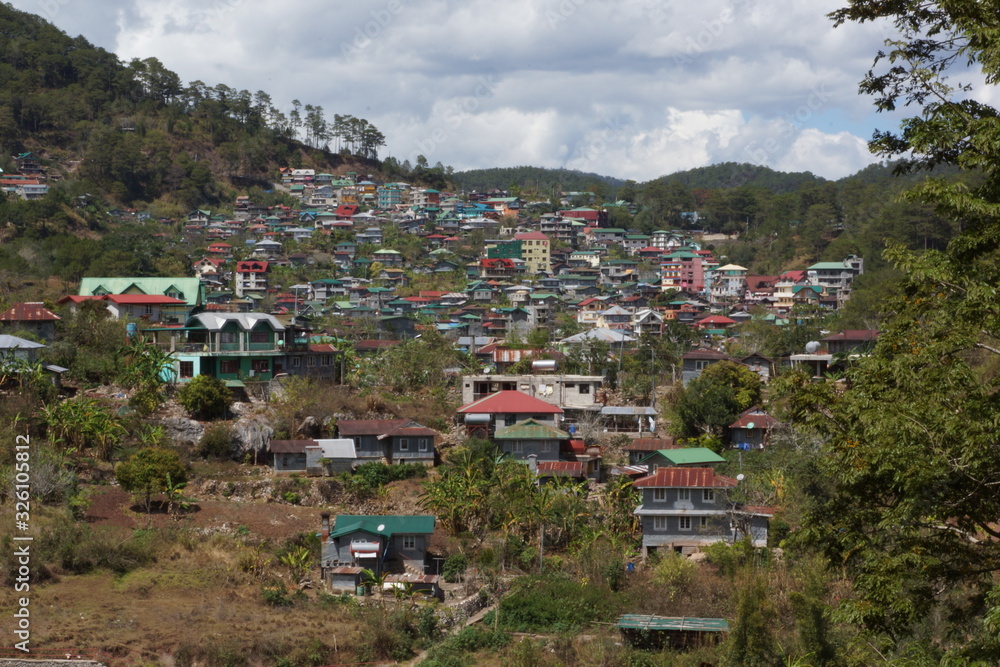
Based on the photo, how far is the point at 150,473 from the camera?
24.5 metres

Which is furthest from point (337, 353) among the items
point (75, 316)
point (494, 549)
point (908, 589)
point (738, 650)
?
point (908, 589)

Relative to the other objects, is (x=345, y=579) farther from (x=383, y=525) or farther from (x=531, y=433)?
(x=531, y=433)

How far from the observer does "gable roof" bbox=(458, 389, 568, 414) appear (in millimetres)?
31391

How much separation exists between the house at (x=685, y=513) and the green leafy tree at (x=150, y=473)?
1152 cm

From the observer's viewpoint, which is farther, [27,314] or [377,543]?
[27,314]

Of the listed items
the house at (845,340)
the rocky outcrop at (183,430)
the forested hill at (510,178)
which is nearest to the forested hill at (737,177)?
the forested hill at (510,178)

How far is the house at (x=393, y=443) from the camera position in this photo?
96.4 ft

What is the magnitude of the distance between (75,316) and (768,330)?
1228 inches

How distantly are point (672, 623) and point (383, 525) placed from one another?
7173 mm

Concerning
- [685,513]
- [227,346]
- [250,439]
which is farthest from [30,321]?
[685,513]

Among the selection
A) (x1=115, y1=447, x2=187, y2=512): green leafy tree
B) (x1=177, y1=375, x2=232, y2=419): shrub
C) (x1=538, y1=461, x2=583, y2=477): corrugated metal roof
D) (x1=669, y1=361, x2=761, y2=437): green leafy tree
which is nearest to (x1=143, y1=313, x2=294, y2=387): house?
(x1=177, y1=375, x2=232, y2=419): shrub

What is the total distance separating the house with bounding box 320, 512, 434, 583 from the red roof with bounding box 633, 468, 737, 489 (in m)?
5.56

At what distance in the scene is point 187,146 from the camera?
106 m

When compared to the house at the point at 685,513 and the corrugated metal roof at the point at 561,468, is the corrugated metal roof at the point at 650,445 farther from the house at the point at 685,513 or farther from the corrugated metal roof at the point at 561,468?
the house at the point at 685,513
